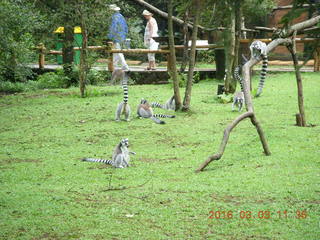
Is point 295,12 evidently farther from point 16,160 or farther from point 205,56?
point 205,56

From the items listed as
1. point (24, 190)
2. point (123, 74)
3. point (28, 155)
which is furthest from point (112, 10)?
point (24, 190)

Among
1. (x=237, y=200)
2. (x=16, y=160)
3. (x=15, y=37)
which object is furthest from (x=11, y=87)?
(x=237, y=200)

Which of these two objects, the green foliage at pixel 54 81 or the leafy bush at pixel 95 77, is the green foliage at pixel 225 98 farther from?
the green foliage at pixel 54 81

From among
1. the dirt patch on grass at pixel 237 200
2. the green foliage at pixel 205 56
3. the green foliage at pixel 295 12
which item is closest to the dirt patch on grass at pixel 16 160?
the dirt patch on grass at pixel 237 200

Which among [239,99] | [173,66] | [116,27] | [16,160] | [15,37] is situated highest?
[116,27]

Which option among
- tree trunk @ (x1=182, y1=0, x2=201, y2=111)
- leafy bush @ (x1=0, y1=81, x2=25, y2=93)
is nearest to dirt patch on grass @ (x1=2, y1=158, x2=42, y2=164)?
tree trunk @ (x1=182, y1=0, x2=201, y2=111)

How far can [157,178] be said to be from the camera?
7301 millimetres

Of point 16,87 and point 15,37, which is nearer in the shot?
point 15,37

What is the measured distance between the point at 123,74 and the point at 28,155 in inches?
167
